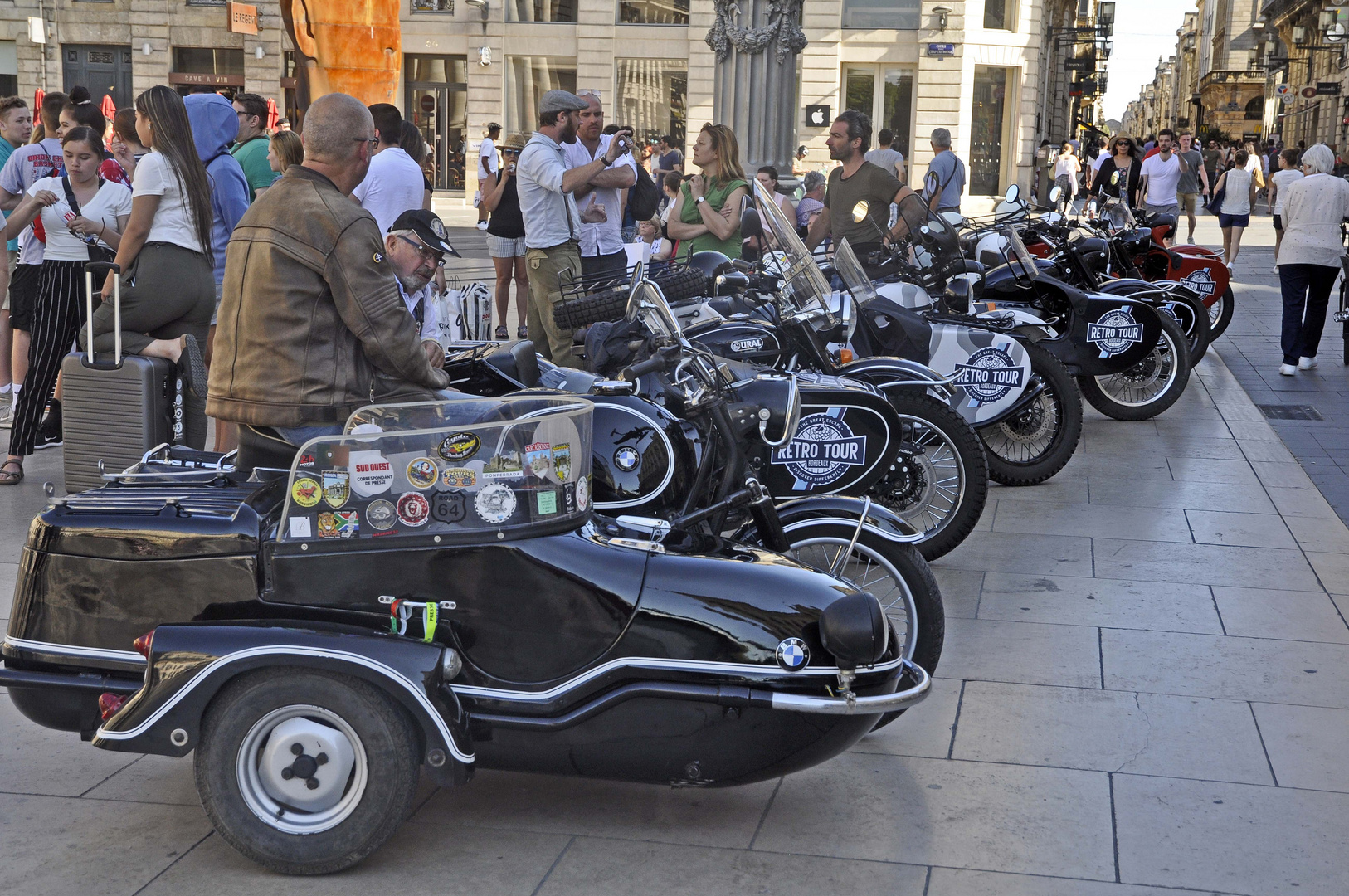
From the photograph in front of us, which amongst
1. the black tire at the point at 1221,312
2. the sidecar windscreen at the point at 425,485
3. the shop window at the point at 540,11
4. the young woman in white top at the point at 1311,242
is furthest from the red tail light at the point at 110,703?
the shop window at the point at 540,11

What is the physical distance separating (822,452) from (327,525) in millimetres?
2366

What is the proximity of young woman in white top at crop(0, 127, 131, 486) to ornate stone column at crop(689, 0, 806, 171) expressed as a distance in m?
7.97

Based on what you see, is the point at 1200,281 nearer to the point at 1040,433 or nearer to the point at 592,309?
the point at 1040,433

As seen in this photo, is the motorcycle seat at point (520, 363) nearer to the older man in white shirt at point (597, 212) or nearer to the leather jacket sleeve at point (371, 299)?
the leather jacket sleeve at point (371, 299)

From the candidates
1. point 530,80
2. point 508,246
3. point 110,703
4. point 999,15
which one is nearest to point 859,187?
point 508,246

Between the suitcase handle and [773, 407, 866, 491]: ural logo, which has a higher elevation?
the suitcase handle

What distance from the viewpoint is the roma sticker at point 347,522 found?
3236 mm

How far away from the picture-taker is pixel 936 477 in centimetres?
584

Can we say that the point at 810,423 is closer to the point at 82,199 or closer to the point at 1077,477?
the point at 1077,477

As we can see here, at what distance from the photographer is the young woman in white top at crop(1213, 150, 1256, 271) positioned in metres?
18.2

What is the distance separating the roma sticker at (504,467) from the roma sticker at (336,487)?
0.32m

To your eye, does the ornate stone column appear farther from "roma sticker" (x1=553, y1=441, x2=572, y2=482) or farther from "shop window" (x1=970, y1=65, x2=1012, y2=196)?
"shop window" (x1=970, y1=65, x2=1012, y2=196)

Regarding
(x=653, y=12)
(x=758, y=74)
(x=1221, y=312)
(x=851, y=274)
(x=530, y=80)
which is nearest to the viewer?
(x=851, y=274)

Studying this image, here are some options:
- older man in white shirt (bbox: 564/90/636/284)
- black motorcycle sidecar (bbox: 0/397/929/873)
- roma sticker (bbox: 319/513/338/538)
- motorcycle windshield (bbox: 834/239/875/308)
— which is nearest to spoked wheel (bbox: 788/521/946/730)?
black motorcycle sidecar (bbox: 0/397/929/873)
